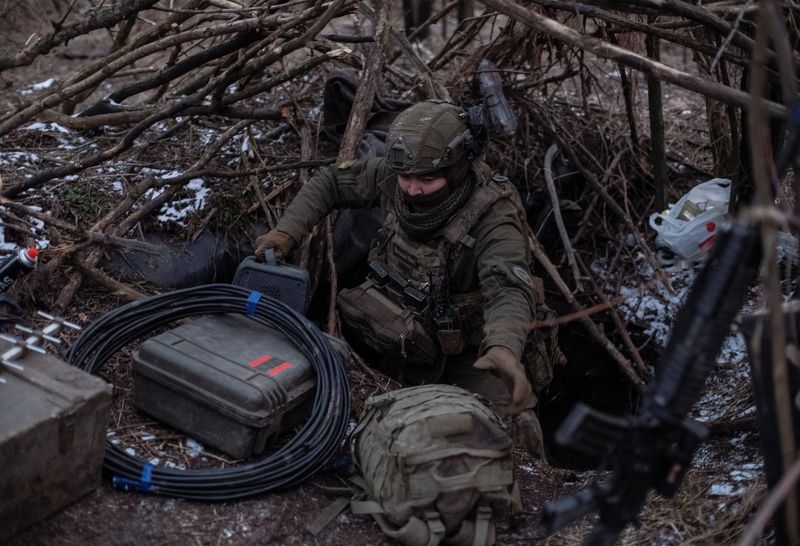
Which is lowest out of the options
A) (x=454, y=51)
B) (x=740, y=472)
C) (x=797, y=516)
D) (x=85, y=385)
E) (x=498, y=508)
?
(x=740, y=472)

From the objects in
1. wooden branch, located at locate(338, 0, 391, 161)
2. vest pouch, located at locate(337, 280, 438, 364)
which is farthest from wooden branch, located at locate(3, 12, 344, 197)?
vest pouch, located at locate(337, 280, 438, 364)

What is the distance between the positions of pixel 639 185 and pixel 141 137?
12.1 feet

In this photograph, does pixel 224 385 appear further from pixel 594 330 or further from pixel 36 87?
pixel 36 87

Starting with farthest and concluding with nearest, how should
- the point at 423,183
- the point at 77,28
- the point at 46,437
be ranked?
the point at 77,28 < the point at 423,183 < the point at 46,437

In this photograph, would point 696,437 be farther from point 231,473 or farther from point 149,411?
point 149,411

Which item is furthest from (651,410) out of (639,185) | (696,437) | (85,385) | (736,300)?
(639,185)

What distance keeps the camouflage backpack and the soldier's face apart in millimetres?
1186

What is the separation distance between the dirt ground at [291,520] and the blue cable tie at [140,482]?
0.03 meters

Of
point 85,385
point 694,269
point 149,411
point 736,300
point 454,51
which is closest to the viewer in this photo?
point 736,300

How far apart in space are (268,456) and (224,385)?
445 mm

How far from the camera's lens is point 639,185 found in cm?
645

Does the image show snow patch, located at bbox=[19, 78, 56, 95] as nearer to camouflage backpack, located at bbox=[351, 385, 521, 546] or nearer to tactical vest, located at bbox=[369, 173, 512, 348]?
tactical vest, located at bbox=[369, 173, 512, 348]

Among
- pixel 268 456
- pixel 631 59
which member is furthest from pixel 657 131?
pixel 268 456

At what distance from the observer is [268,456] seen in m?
3.66
